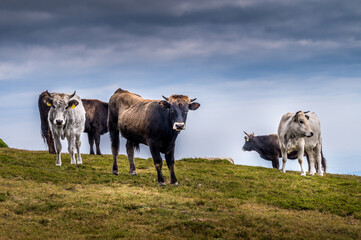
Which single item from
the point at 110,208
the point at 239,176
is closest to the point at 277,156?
the point at 239,176

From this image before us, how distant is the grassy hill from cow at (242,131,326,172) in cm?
1278

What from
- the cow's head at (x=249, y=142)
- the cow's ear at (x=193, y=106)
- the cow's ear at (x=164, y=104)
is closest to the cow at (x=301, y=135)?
the cow's ear at (x=193, y=106)

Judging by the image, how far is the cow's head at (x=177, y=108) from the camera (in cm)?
1444

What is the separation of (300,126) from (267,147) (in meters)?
11.8

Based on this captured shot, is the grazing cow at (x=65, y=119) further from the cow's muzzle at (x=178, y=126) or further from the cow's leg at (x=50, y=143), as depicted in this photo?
the cow's muzzle at (x=178, y=126)

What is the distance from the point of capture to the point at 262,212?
13.6m

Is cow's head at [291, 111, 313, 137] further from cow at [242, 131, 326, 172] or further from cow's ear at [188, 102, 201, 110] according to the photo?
cow at [242, 131, 326, 172]

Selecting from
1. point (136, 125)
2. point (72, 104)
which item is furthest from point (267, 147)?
point (136, 125)

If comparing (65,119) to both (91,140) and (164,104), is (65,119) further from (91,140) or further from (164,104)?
(91,140)

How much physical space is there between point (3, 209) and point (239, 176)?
1101 centimetres

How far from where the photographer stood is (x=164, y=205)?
1316 cm

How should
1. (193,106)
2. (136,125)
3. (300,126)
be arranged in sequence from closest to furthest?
(193,106) < (136,125) < (300,126)

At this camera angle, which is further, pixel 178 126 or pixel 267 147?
pixel 267 147

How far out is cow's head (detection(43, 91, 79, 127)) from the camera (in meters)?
18.0
